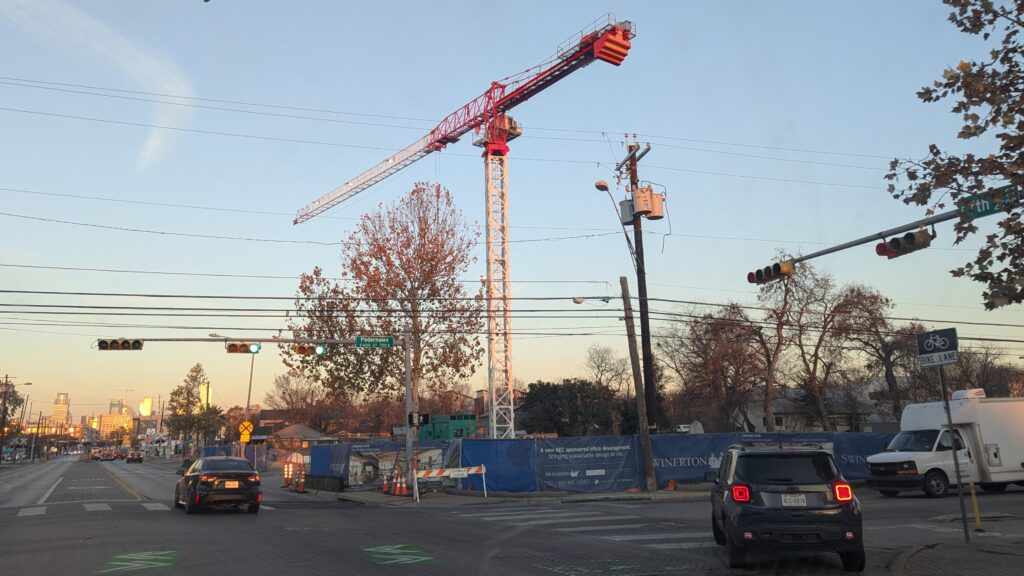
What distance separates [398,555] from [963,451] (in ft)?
61.8

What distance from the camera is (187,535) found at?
1442 centimetres

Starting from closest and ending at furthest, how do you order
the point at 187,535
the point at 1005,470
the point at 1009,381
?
the point at 187,535 → the point at 1005,470 → the point at 1009,381

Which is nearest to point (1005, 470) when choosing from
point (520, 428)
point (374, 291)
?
point (374, 291)

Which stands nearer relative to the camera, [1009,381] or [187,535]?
[187,535]

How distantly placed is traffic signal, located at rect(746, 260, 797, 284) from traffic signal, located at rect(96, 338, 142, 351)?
20.9 m

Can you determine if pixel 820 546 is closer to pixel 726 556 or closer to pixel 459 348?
pixel 726 556

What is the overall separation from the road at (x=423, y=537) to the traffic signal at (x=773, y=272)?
19.7 feet

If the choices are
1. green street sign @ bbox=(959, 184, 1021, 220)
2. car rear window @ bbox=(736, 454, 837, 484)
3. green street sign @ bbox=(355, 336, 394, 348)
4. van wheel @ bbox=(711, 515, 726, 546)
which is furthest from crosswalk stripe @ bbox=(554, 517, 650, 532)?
green street sign @ bbox=(355, 336, 394, 348)

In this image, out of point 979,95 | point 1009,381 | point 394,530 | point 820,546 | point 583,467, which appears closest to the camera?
point 979,95

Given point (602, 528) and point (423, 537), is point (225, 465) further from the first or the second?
point (602, 528)

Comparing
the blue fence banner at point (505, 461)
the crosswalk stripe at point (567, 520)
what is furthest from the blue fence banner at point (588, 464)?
the crosswalk stripe at point (567, 520)

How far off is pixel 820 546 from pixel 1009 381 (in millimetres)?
65875

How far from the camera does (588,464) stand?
26.1 m

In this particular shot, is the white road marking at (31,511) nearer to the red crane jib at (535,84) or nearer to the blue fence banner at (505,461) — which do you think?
the blue fence banner at (505,461)
